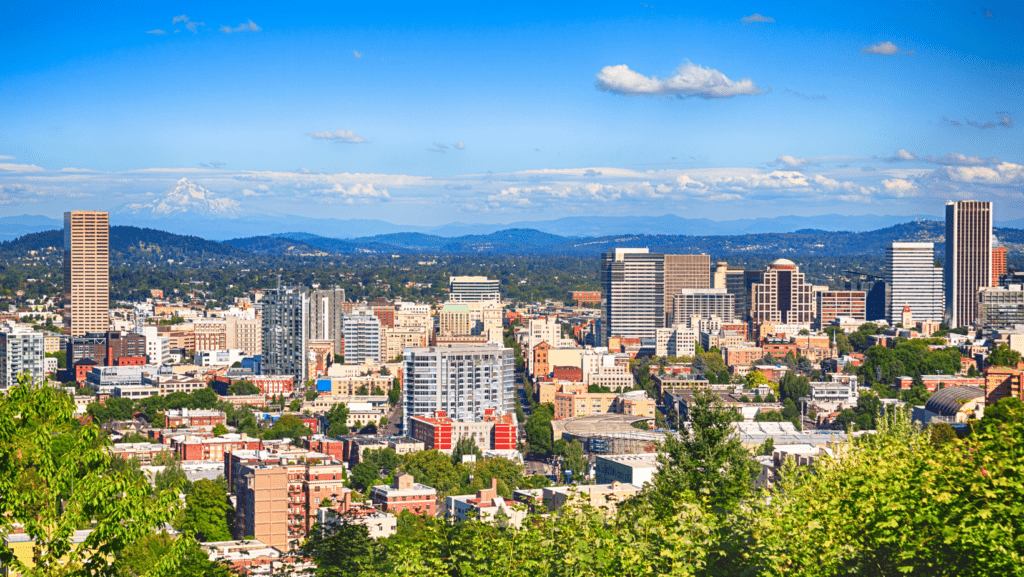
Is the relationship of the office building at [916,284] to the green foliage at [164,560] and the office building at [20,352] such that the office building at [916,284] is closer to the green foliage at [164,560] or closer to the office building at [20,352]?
the office building at [20,352]

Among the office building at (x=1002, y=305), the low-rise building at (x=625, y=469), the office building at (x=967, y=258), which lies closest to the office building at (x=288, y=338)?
the low-rise building at (x=625, y=469)

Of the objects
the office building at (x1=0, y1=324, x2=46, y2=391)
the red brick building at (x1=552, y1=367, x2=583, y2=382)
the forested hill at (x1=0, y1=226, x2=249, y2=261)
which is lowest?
the red brick building at (x1=552, y1=367, x2=583, y2=382)

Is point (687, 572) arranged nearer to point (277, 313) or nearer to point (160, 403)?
point (160, 403)

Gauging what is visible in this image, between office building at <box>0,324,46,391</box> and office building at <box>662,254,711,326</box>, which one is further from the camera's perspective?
office building at <box>662,254,711,326</box>

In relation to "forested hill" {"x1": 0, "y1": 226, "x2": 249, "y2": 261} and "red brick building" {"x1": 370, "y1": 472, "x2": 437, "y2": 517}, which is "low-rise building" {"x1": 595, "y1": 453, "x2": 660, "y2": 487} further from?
"forested hill" {"x1": 0, "y1": 226, "x2": 249, "y2": 261}

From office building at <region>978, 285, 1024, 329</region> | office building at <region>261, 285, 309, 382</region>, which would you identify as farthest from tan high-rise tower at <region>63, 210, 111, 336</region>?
office building at <region>978, 285, 1024, 329</region>

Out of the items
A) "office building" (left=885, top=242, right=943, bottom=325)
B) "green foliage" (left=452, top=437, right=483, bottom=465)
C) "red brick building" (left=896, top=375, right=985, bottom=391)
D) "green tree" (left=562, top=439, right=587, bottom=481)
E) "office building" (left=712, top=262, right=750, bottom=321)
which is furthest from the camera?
"office building" (left=712, top=262, right=750, bottom=321)

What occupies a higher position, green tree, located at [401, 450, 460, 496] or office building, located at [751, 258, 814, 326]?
office building, located at [751, 258, 814, 326]
